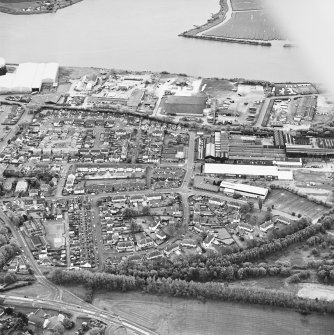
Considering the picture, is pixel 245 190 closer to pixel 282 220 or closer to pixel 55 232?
pixel 282 220

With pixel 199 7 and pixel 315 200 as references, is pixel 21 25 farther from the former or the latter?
pixel 315 200

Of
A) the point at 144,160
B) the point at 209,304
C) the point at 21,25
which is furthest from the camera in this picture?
the point at 21,25

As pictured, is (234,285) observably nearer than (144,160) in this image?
Yes

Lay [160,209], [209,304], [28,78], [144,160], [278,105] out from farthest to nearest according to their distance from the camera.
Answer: [28,78]
[278,105]
[144,160]
[160,209]
[209,304]

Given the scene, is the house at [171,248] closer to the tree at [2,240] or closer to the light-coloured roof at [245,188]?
the light-coloured roof at [245,188]

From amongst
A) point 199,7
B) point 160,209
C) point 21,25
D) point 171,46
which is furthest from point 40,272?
point 199,7

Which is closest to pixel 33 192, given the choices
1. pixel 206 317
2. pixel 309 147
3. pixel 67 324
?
pixel 67 324

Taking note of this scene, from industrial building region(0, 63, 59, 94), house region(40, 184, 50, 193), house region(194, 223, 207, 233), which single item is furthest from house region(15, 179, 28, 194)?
industrial building region(0, 63, 59, 94)

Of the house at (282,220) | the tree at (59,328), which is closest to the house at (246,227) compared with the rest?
the house at (282,220)
